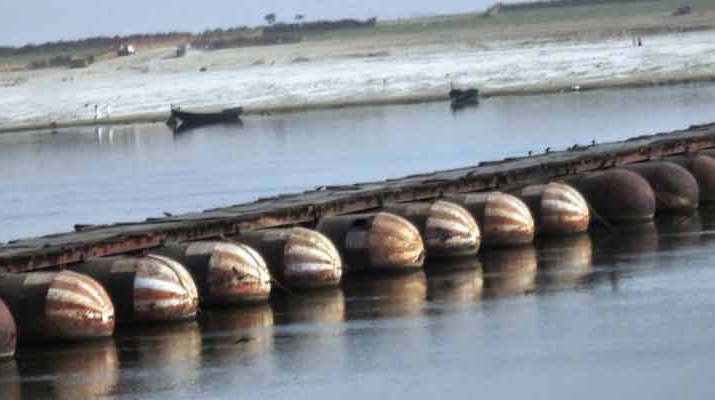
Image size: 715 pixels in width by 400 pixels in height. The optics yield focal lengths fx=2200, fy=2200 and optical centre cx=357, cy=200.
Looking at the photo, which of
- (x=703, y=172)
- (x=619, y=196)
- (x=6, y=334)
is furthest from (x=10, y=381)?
(x=703, y=172)

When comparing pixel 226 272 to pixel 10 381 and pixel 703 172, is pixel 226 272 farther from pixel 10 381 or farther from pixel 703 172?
pixel 703 172

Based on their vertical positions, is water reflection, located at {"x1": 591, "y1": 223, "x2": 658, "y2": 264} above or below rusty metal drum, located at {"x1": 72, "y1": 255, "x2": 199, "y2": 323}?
below

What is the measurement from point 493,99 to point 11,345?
7824cm

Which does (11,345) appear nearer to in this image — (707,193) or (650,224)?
(650,224)

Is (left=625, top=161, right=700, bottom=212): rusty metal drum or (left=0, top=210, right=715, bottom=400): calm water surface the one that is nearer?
(left=0, top=210, right=715, bottom=400): calm water surface

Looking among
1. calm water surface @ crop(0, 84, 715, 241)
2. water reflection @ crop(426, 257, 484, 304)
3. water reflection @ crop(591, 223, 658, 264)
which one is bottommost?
calm water surface @ crop(0, 84, 715, 241)

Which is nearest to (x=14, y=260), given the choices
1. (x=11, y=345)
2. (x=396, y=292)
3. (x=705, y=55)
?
(x=11, y=345)

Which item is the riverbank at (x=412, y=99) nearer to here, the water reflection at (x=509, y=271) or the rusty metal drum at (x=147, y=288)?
the water reflection at (x=509, y=271)

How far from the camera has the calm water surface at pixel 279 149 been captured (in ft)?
198

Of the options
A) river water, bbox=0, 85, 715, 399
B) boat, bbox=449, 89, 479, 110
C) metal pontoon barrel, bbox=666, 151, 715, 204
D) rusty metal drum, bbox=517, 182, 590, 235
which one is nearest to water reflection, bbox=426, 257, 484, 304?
river water, bbox=0, 85, 715, 399

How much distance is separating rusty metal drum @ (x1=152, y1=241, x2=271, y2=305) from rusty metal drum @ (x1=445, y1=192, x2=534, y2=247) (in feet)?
21.2

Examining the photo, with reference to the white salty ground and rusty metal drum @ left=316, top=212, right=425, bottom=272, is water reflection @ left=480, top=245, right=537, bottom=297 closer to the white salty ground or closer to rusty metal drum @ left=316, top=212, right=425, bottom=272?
rusty metal drum @ left=316, top=212, right=425, bottom=272

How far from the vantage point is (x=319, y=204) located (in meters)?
40.0

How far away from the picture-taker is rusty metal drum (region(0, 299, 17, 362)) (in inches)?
1212
